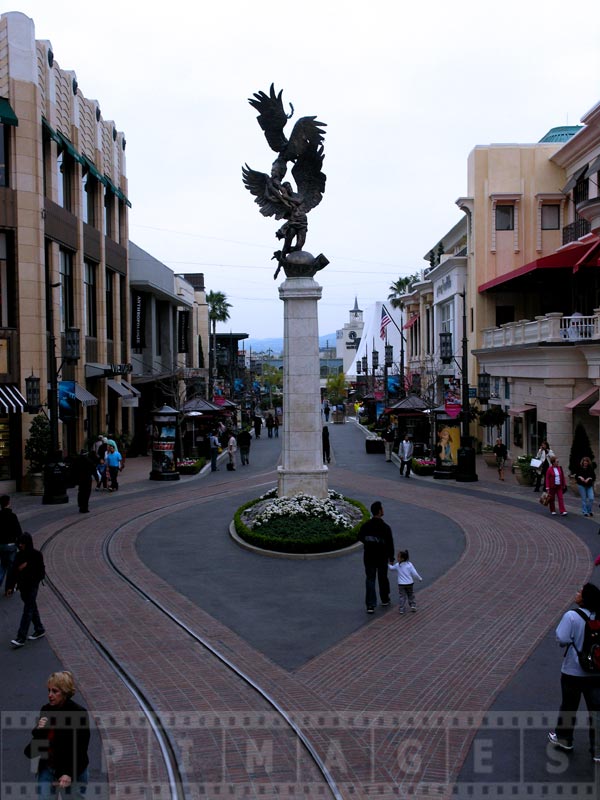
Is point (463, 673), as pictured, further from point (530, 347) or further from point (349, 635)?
point (530, 347)

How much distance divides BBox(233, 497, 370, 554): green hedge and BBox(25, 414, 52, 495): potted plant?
11.4 m

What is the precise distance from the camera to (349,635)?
1160 cm

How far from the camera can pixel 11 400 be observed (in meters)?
27.0

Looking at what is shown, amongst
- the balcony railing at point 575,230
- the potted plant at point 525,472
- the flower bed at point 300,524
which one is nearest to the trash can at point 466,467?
the potted plant at point 525,472

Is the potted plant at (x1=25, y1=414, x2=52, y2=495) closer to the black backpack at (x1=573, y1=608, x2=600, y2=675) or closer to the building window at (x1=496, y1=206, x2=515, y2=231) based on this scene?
the black backpack at (x1=573, y1=608, x2=600, y2=675)

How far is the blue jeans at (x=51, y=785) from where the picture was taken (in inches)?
243

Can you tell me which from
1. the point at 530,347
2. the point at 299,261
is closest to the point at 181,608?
the point at 299,261

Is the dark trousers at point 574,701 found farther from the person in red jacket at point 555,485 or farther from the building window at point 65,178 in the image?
the building window at point 65,178

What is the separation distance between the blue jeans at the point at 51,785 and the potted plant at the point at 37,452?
72.0 feet

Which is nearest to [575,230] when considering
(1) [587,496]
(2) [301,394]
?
(1) [587,496]

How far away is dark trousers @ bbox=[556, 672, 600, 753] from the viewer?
7719 millimetres

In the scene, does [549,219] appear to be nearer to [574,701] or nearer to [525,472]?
[525,472]

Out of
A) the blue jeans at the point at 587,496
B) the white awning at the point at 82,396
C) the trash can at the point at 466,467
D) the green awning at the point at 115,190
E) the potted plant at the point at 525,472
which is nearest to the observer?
the blue jeans at the point at 587,496

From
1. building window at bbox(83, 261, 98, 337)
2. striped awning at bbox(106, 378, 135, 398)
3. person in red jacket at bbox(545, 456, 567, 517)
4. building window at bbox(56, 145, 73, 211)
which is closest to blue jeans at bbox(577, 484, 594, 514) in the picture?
person in red jacket at bbox(545, 456, 567, 517)
